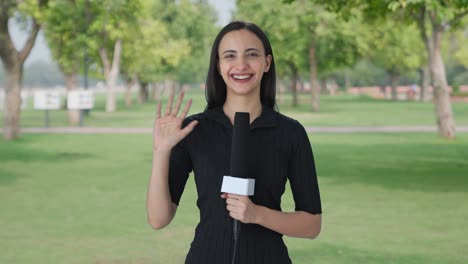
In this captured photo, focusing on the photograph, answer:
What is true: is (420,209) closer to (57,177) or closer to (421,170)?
(421,170)

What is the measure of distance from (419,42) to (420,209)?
7088cm

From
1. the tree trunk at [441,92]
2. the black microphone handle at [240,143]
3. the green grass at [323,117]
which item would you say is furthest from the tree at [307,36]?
the black microphone handle at [240,143]

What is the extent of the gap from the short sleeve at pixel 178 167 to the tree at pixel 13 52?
2357 centimetres

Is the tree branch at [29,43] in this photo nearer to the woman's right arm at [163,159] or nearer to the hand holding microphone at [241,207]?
the woman's right arm at [163,159]

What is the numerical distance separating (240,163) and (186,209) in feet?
32.3

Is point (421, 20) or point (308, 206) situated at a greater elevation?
point (421, 20)

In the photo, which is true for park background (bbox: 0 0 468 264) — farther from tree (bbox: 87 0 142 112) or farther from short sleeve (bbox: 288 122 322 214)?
short sleeve (bbox: 288 122 322 214)

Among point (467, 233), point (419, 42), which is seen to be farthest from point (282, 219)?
point (419, 42)

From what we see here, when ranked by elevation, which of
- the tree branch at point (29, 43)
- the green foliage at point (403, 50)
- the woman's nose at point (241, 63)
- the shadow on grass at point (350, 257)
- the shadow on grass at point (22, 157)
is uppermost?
the green foliage at point (403, 50)

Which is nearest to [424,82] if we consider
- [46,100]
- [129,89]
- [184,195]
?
[129,89]

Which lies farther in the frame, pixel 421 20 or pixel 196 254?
pixel 421 20

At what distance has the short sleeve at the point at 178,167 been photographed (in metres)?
3.40

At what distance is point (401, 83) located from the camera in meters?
158

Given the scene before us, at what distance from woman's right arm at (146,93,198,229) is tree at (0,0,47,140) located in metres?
23.7
